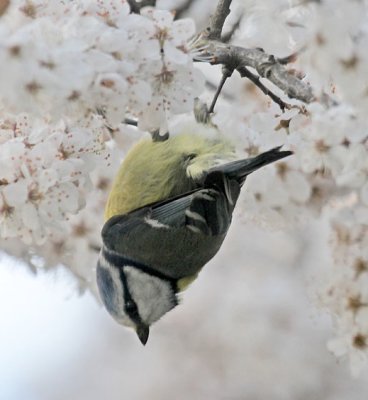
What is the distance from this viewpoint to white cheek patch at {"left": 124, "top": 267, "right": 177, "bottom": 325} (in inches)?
66.9

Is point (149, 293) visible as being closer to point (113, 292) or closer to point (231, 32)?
point (113, 292)

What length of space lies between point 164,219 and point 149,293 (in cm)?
15

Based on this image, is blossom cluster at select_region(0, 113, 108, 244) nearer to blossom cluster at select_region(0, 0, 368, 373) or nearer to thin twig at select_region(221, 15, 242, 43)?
blossom cluster at select_region(0, 0, 368, 373)

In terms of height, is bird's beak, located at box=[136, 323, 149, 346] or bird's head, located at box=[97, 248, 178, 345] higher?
bird's head, located at box=[97, 248, 178, 345]

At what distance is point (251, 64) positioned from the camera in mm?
1514

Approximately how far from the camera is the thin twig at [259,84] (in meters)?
1.63

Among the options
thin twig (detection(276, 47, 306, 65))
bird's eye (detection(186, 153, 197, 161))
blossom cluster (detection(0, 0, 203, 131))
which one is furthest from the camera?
bird's eye (detection(186, 153, 197, 161))

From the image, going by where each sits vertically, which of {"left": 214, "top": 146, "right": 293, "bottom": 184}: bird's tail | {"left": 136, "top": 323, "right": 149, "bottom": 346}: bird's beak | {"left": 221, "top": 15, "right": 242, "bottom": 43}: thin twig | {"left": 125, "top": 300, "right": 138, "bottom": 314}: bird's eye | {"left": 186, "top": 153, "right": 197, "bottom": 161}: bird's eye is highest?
{"left": 221, "top": 15, "right": 242, "bottom": 43}: thin twig

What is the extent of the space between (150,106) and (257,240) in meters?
2.30

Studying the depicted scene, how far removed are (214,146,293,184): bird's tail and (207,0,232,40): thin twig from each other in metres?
0.22

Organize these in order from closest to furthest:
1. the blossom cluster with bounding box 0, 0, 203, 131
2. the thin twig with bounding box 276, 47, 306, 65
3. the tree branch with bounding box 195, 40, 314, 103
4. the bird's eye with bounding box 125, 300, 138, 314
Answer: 1. the blossom cluster with bounding box 0, 0, 203, 131
2. the tree branch with bounding box 195, 40, 314, 103
3. the thin twig with bounding box 276, 47, 306, 65
4. the bird's eye with bounding box 125, 300, 138, 314

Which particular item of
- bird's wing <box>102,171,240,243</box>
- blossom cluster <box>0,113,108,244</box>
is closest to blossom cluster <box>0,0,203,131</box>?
blossom cluster <box>0,113,108,244</box>

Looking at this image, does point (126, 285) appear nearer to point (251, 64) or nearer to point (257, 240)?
point (251, 64)

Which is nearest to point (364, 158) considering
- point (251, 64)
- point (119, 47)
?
point (251, 64)
